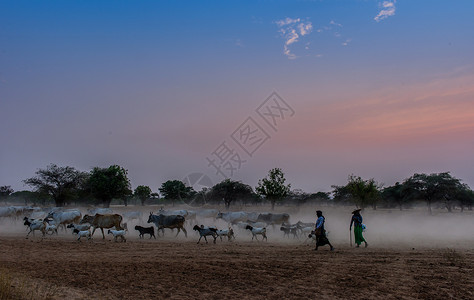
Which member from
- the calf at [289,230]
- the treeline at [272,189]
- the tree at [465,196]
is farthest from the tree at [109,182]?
the tree at [465,196]

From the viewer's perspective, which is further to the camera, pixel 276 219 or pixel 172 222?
pixel 276 219

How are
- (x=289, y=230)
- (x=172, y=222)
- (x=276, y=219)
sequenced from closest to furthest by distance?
(x=289, y=230), (x=172, y=222), (x=276, y=219)

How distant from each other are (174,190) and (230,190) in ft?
50.3

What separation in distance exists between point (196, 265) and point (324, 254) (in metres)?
5.57

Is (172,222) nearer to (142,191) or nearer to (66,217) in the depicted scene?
(66,217)

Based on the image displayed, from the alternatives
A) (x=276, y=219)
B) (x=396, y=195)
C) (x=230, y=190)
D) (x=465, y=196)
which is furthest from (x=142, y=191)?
(x=465, y=196)

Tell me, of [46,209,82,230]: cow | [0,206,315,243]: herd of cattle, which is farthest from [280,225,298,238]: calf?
[46,209,82,230]: cow

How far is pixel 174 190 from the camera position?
73250 millimetres

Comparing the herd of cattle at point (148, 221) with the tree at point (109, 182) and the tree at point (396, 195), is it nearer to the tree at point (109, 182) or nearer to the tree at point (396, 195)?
the tree at point (109, 182)

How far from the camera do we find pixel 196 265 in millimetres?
12195

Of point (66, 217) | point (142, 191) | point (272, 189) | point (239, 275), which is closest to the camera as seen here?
point (239, 275)

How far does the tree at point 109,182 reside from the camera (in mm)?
52750

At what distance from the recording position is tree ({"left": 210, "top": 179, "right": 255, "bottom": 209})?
62.8 m

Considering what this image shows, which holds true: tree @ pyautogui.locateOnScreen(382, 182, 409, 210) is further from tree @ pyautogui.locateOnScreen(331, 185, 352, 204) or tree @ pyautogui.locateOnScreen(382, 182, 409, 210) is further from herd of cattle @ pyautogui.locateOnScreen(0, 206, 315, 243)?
herd of cattle @ pyautogui.locateOnScreen(0, 206, 315, 243)
